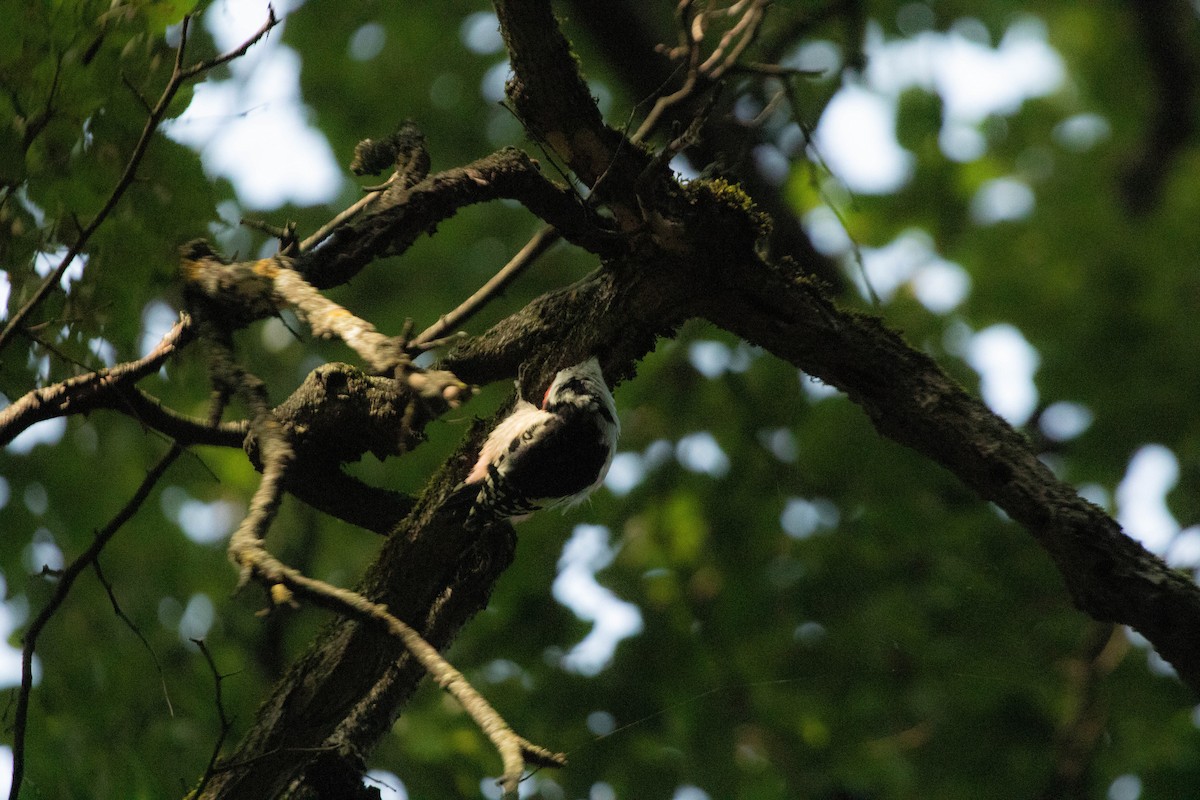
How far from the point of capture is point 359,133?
6.86 meters

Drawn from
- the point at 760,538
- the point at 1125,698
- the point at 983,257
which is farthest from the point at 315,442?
the point at 983,257

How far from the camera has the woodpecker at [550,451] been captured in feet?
8.87

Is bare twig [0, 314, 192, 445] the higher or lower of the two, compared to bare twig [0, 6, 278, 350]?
lower

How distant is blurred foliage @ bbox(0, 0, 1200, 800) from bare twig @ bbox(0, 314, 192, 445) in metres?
0.11

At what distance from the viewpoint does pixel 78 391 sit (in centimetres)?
240

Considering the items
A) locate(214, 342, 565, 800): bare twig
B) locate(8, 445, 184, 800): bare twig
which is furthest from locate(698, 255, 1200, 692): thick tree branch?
locate(8, 445, 184, 800): bare twig

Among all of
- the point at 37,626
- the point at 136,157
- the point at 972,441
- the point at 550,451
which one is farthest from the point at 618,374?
the point at 37,626

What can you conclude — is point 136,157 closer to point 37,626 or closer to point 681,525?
point 37,626

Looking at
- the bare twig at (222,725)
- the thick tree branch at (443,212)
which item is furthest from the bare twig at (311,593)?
the thick tree branch at (443,212)

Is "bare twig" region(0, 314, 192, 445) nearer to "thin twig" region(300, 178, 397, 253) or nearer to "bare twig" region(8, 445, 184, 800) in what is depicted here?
"bare twig" region(8, 445, 184, 800)

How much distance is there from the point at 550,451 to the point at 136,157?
1562 millimetres

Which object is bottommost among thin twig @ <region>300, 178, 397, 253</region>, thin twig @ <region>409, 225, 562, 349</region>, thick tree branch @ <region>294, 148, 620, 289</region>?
thick tree branch @ <region>294, 148, 620, 289</region>

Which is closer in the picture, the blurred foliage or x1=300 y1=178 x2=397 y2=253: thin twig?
x1=300 y1=178 x2=397 y2=253: thin twig

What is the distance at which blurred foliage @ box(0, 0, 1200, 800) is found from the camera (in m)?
3.67
